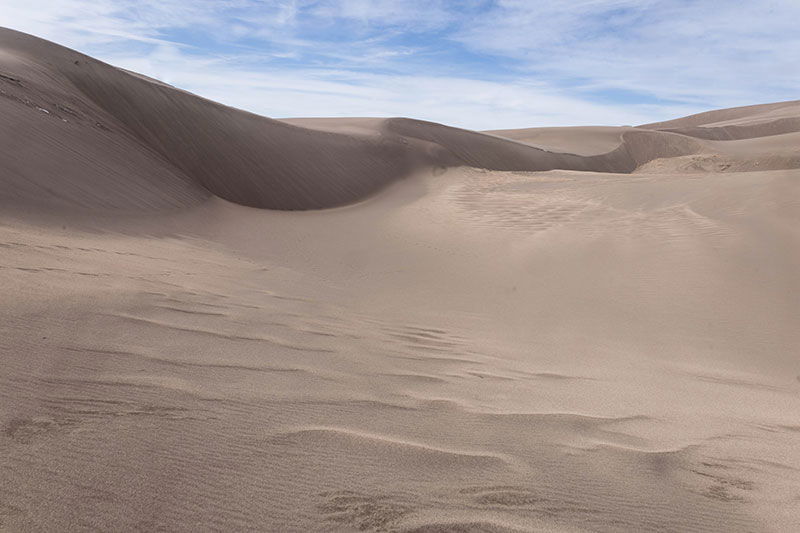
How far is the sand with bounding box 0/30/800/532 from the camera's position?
204 cm

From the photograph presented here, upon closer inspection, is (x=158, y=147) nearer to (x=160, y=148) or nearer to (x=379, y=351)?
(x=160, y=148)

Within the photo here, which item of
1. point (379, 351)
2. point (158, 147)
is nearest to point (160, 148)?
point (158, 147)

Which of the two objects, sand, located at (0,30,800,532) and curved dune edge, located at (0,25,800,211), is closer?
sand, located at (0,30,800,532)

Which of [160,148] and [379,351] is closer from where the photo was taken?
[379,351]

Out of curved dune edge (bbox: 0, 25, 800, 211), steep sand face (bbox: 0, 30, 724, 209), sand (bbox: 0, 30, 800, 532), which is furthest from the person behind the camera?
steep sand face (bbox: 0, 30, 724, 209)

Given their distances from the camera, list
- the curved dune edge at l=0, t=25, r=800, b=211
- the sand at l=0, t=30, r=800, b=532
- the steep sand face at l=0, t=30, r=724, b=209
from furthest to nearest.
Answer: the steep sand face at l=0, t=30, r=724, b=209
the curved dune edge at l=0, t=25, r=800, b=211
the sand at l=0, t=30, r=800, b=532

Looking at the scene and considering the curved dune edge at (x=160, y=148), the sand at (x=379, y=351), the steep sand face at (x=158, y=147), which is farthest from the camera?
the steep sand face at (x=158, y=147)

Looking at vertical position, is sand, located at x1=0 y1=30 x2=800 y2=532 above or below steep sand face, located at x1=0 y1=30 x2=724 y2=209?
below

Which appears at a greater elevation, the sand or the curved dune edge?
the curved dune edge

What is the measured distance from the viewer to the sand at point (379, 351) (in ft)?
6.69

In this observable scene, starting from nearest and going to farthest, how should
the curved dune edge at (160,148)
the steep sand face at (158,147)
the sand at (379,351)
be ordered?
the sand at (379,351) → the curved dune edge at (160,148) → the steep sand face at (158,147)

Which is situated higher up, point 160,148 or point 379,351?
point 160,148

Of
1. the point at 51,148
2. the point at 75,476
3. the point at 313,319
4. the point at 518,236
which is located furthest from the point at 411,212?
the point at 75,476

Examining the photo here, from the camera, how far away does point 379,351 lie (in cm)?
398
